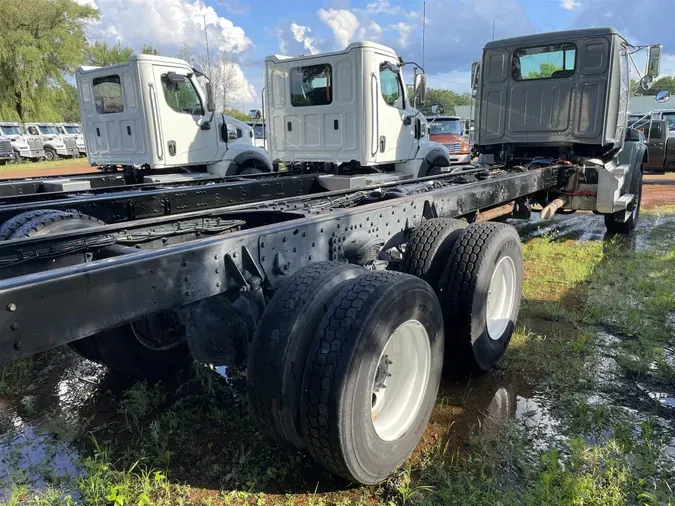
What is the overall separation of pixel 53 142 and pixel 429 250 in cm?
3170

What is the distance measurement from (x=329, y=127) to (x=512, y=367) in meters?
5.15

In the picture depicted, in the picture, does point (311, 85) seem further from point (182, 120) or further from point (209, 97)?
point (182, 120)

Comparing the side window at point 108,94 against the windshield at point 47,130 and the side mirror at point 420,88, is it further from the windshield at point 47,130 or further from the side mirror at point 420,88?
the windshield at point 47,130

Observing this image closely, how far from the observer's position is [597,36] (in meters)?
6.66

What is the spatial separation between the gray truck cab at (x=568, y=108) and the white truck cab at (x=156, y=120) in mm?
4312

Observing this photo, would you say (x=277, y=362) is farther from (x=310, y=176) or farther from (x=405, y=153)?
(x=405, y=153)

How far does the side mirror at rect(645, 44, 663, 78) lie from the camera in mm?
6816

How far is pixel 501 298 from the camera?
3.83 metres

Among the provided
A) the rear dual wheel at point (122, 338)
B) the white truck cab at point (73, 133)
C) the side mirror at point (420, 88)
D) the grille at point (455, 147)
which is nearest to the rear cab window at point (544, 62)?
the side mirror at point (420, 88)

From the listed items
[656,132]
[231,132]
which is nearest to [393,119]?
[231,132]

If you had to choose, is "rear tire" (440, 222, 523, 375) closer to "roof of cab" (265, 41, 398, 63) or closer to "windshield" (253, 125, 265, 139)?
"roof of cab" (265, 41, 398, 63)

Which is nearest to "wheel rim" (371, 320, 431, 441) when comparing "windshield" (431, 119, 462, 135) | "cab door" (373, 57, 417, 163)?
"cab door" (373, 57, 417, 163)

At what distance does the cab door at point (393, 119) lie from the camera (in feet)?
25.5

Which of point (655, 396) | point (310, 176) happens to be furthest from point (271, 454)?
point (310, 176)
